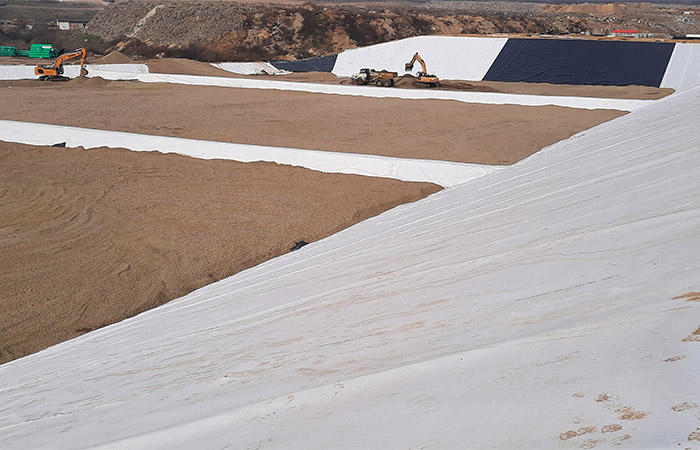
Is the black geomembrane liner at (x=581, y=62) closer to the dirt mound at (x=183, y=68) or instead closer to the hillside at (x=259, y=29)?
the dirt mound at (x=183, y=68)

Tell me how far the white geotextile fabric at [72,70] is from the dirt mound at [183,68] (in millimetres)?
691

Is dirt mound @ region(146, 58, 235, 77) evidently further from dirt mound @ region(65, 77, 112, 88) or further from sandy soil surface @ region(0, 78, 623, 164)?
sandy soil surface @ region(0, 78, 623, 164)

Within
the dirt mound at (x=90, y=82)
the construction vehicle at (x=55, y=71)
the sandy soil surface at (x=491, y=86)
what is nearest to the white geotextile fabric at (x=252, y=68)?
the sandy soil surface at (x=491, y=86)

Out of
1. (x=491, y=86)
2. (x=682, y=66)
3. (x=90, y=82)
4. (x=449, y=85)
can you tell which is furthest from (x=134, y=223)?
(x=682, y=66)

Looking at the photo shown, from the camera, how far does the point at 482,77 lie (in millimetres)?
33906

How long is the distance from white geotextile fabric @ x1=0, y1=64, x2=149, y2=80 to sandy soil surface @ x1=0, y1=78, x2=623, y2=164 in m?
6.72

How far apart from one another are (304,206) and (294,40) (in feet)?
146

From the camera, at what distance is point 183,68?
38.6 meters

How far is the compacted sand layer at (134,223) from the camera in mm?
8258

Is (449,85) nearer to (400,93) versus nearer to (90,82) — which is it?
(400,93)

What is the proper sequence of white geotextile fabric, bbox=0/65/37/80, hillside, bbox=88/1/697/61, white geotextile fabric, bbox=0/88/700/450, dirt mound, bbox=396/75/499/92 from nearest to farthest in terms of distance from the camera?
white geotextile fabric, bbox=0/88/700/450
dirt mound, bbox=396/75/499/92
white geotextile fabric, bbox=0/65/37/80
hillside, bbox=88/1/697/61

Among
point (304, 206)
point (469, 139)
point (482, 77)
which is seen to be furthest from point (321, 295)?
point (482, 77)

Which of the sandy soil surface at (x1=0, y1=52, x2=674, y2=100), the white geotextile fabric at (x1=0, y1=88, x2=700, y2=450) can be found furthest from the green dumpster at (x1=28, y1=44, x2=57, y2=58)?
the white geotextile fabric at (x1=0, y1=88, x2=700, y2=450)

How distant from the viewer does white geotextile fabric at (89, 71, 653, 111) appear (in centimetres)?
2338
